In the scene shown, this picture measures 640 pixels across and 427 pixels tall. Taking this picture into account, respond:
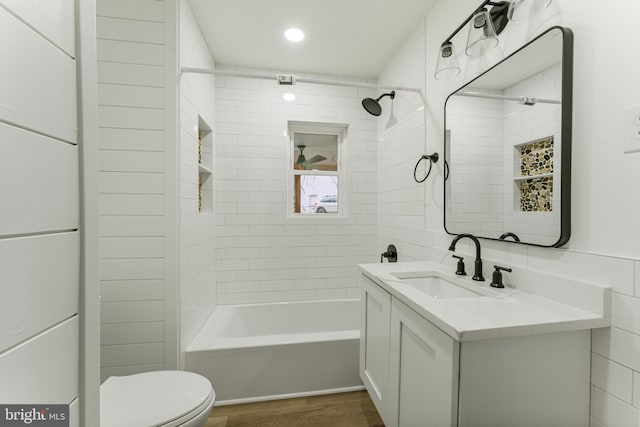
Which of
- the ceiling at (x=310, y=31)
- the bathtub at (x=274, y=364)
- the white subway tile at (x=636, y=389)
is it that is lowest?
the bathtub at (x=274, y=364)

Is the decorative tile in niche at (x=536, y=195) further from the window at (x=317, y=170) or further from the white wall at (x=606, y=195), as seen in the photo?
the window at (x=317, y=170)

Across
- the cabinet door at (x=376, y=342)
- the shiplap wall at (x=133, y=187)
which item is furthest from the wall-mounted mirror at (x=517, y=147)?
the shiplap wall at (x=133, y=187)

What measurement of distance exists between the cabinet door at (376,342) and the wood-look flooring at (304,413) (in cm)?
34

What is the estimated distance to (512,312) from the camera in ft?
3.14

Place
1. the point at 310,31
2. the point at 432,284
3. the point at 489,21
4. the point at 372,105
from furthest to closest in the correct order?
the point at 372,105 → the point at 310,31 → the point at 432,284 → the point at 489,21

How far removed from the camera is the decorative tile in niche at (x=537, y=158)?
1.10 m

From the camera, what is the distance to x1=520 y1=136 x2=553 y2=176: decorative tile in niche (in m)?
1.10

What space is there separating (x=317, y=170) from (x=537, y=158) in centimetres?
196

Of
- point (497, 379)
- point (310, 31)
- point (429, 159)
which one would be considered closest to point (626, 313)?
point (497, 379)

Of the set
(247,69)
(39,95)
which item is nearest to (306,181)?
(247,69)

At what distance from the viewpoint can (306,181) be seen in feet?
9.43

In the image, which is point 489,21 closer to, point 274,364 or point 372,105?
point 372,105

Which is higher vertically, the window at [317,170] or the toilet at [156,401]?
the window at [317,170]

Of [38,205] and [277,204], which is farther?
[277,204]
